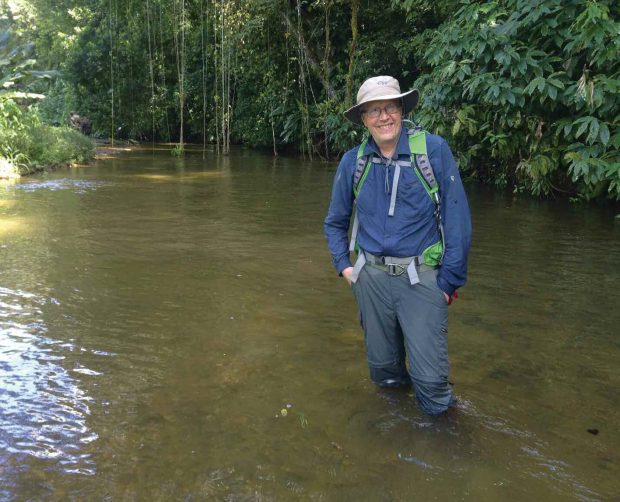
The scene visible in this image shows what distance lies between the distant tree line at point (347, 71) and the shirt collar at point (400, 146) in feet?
17.4

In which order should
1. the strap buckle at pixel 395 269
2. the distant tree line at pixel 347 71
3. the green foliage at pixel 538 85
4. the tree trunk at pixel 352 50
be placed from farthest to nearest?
the tree trunk at pixel 352 50 → the distant tree line at pixel 347 71 → the green foliage at pixel 538 85 → the strap buckle at pixel 395 269

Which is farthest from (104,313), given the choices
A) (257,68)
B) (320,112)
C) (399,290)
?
(257,68)

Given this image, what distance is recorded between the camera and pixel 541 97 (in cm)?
786

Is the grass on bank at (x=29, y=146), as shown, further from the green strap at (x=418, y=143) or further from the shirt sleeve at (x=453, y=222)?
the shirt sleeve at (x=453, y=222)

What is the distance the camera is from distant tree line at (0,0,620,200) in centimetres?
786

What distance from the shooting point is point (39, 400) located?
3.23 meters

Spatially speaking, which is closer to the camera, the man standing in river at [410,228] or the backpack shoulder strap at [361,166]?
the man standing in river at [410,228]

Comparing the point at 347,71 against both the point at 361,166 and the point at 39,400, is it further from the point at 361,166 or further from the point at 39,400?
the point at 39,400

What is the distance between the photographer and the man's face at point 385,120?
2791 mm

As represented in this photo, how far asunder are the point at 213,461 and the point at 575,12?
7404 mm

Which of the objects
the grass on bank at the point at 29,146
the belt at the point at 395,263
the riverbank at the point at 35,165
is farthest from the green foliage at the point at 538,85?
the grass on bank at the point at 29,146

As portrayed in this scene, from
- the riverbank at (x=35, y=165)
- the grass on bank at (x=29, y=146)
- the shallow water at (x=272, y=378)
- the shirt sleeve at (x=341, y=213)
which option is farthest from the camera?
the grass on bank at (x=29, y=146)

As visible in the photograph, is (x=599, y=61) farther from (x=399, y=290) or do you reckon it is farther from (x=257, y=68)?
(x=257, y=68)

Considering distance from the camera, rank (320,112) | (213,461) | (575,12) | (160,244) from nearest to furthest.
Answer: (213,461)
(160,244)
(575,12)
(320,112)
